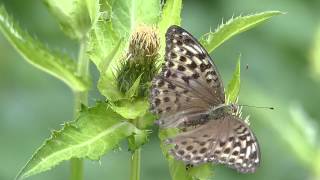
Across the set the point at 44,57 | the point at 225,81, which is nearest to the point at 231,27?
the point at 44,57

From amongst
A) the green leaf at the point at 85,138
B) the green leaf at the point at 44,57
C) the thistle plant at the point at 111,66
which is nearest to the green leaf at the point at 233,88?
the thistle plant at the point at 111,66

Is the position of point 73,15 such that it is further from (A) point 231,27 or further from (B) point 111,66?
(A) point 231,27

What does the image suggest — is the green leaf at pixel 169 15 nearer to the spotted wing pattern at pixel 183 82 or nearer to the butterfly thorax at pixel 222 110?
the spotted wing pattern at pixel 183 82

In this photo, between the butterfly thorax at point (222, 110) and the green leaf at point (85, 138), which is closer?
the green leaf at point (85, 138)

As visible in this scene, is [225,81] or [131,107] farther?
[225,81]

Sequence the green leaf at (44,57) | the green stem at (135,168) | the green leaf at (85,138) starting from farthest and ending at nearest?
1. the green leaf at (44,57)
2. the green stem at (135,168)
3. the green leaf at (85,138)

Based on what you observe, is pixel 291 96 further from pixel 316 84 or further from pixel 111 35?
pixel 111 35
